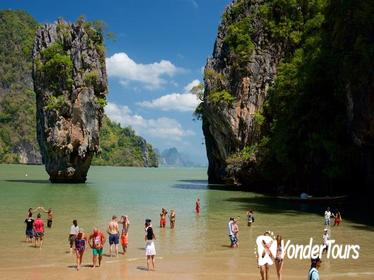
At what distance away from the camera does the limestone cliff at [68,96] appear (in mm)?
69750

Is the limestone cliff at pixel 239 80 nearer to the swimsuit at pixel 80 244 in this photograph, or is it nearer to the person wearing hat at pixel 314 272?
the swimsuit at pixel 80 244

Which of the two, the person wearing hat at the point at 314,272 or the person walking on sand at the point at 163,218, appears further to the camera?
the person walking on sand at the point at 163,218

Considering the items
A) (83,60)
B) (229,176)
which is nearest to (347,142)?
(229,176)

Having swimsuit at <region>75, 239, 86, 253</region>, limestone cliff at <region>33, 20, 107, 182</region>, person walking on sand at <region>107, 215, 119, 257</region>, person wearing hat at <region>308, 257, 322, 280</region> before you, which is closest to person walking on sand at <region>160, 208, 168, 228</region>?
person walking on sand at <region>107, 215, 119, 257</region>

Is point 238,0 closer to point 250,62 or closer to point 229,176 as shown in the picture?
point 250,62

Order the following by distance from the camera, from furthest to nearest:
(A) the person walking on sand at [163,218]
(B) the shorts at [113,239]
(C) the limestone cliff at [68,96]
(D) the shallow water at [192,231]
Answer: (C) the limestone cliff at [68,96]
(A) the person walking on sand at [163,218]
(B) the shorts at [113,239]
(D) the shallow water at [192,231]

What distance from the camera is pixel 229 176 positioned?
65.8 m

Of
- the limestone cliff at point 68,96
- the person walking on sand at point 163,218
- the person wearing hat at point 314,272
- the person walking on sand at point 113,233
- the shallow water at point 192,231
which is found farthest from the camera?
the limestone cliff at point 68,96

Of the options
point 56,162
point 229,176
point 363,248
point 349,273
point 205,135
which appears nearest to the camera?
point 349,273

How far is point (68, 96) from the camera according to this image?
7062 centimetres

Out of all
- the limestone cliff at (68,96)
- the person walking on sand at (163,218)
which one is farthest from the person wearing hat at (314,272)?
the limestone cliff at (68,96)

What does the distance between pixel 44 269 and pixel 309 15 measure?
5834cm

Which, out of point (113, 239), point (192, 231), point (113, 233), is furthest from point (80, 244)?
point (192, 231)

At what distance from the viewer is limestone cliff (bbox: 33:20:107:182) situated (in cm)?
6975
